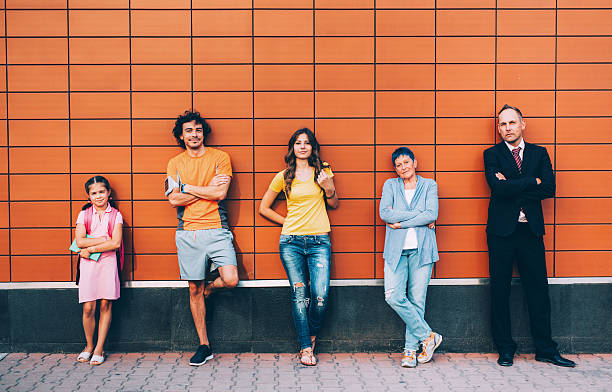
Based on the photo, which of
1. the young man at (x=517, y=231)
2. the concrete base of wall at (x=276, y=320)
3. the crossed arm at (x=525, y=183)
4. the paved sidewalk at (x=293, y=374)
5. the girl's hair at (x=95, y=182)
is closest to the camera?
the paved sidewalk at (x=293, y=374)

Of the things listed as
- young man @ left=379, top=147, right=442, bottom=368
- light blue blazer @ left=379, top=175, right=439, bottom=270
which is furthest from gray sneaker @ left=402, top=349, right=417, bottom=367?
light blue blazer @ left=379, top=175, right=439, bottom=270

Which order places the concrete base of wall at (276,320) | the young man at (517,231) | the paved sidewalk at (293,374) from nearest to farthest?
the paved sidewalk at (293,374) < the young man at (517,231) < the concrete base of wall at (276,320)

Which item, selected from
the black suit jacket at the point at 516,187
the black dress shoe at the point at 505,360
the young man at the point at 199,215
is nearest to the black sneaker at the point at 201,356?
the young man at the point at 199,215

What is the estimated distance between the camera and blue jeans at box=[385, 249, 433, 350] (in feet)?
15.3

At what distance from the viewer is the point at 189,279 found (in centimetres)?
470

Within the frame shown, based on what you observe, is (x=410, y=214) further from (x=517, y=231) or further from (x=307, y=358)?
(x=307, y=358)

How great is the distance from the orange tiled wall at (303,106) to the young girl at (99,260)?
283 mm

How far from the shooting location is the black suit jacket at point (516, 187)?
4551 mm

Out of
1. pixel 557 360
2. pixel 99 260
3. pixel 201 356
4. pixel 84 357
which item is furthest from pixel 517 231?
pixel 84 357

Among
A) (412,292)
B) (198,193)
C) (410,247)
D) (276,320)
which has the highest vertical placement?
(198,193)

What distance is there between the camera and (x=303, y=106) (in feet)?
16.5

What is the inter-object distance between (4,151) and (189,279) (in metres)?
2.30

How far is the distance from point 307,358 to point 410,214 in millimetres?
1645

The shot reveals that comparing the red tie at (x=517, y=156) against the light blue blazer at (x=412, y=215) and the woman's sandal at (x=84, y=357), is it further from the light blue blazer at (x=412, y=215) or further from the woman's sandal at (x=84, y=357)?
the woman's sandal at (x=84, y=357)
